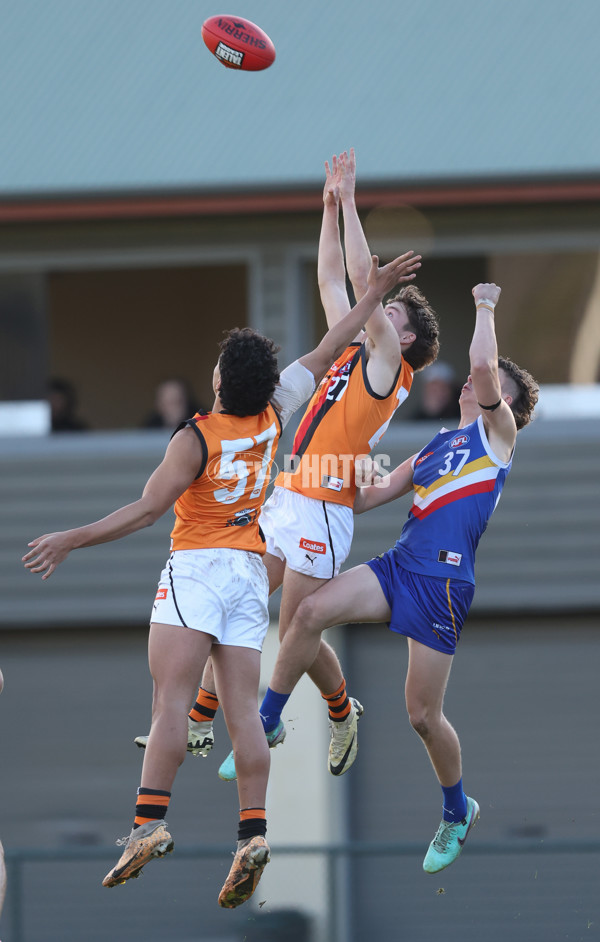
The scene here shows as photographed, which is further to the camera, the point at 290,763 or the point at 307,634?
the point at 290,763

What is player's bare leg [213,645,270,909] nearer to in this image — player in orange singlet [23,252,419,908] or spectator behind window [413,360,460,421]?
player in orange singlet [23,252,419,908]

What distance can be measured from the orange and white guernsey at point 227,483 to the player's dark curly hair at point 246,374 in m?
0.07

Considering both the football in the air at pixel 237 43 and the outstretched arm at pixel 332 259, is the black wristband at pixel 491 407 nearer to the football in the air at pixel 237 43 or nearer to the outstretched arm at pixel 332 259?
the outstretched arm at pixel 332 259

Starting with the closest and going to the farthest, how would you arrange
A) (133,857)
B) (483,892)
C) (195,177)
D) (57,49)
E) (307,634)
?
(133,857), (307,634), (483,892), (195,177), (57,49)

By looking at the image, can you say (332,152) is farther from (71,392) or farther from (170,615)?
(170,615)

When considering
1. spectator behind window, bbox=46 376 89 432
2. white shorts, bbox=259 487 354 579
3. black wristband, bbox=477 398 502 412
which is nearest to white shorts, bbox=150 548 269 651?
white shorts, bbox=259 487 354 579

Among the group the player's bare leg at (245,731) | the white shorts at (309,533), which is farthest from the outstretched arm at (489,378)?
the player's bare leg at (245,731)

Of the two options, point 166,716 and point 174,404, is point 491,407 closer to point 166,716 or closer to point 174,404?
point 166,716

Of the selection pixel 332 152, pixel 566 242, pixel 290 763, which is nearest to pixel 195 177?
pixel 332 152

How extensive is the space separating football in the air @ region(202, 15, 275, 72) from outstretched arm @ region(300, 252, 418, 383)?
1268mm

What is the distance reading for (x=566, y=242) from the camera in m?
11.3

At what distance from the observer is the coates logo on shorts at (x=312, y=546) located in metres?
6.33

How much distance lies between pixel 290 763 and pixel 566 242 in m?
4.87

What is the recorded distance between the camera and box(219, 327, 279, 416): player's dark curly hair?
Result: 5746mm
